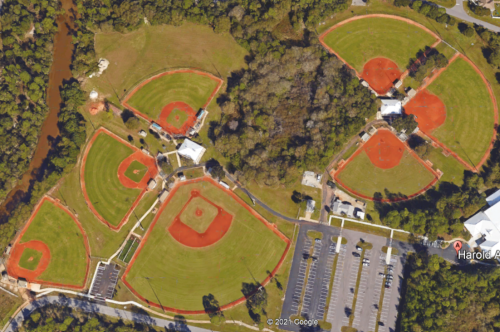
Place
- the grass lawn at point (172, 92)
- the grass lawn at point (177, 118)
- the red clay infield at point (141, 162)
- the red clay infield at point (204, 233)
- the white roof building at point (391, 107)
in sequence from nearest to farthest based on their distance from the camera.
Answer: the red clay infield at point (204, 233)
the red clay infield at point (141, 162)
the white roof building at point (391, 107)
the grass lawn at point (177, 118)
the grass lawn at point (172, 92)

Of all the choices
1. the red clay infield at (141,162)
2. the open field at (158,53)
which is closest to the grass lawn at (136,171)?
the red clay infield at (141,162)

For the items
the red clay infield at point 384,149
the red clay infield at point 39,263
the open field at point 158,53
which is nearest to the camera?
the red clay infield at point 39,263

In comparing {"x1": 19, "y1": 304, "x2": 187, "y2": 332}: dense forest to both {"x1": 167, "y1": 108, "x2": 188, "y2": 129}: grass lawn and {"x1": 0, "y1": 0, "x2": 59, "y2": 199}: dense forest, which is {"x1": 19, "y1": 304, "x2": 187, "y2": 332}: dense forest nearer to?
{"x1": 0, "y1": 0, "x2": 59, "y2": 199}: dense forest

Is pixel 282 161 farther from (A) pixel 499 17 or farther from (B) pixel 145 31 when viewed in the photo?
(A) pixel 499 17

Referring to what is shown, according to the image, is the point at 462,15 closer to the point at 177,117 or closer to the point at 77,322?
the point at 177,117

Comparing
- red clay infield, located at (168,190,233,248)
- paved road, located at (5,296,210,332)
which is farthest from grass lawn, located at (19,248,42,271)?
red clay infield, located at (168,190,233,248)

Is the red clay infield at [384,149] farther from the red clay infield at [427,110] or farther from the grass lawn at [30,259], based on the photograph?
the grass lawn at [30,259]
